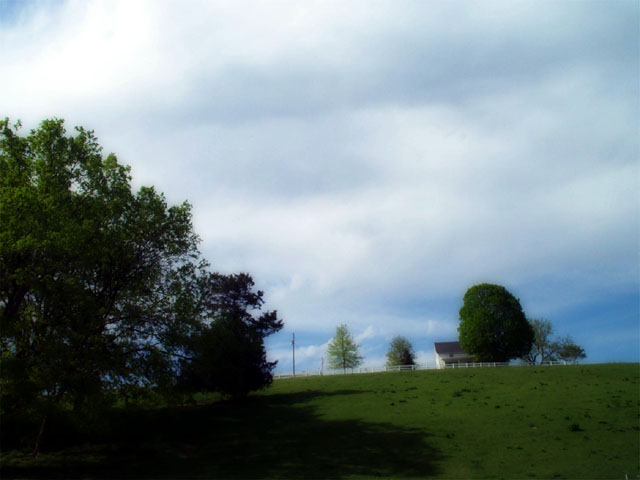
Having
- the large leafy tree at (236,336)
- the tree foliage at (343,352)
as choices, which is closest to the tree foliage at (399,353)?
the tree foliage at (343,352)

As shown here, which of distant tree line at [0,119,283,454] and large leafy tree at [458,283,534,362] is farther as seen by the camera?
large leafy tree at [458,283,534,362]

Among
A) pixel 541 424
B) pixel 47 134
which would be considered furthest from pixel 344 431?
pixel 47 134

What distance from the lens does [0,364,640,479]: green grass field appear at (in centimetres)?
2352

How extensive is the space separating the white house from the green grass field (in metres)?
53.9

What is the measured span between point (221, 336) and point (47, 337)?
29.3 feet

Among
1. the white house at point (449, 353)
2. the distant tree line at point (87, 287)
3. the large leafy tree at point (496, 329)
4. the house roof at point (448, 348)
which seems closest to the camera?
the distant tree line at point (87, 287)

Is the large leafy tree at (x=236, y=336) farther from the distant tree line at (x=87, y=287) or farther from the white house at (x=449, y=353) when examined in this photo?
the white house at (x=449, y=353)

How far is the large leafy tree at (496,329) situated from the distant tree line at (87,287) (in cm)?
5408

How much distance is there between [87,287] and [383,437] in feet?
64.5

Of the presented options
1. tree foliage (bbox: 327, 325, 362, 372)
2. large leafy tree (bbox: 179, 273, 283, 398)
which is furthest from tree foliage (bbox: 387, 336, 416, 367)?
large leafy tree (bbox: 179, 273, 283, 398)

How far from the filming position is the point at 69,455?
1046 inches

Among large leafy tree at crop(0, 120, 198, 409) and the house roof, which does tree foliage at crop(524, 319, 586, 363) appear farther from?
large leafy tree at crop(0, 120, 198, 409)

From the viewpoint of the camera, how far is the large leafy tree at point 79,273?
2106 centimetres

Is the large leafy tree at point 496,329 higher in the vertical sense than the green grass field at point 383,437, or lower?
higher
